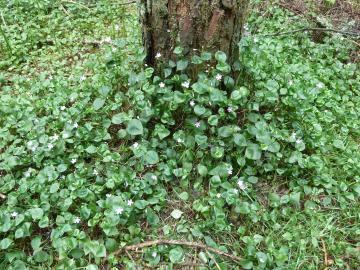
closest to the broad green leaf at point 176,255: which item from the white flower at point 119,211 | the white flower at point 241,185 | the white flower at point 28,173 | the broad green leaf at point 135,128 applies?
the white flower at point 119,211

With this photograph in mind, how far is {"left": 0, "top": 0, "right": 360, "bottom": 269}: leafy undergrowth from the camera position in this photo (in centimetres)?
218

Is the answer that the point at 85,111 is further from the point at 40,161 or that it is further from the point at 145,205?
the point at 145,205

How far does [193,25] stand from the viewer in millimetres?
2482

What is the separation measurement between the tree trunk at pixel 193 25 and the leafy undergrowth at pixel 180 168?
11 cm

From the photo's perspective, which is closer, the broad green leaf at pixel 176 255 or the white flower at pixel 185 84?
the broad green leaf at pixel 176 255

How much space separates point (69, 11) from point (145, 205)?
294cm

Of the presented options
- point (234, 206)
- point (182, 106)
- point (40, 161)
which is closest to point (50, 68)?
point (40, 161)

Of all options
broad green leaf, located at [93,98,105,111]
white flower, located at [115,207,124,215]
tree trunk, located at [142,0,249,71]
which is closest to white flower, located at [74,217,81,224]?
white flower, located at [115,207,124,215]

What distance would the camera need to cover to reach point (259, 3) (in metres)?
4.43

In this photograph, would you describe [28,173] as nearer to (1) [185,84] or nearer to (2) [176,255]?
(2) [176,255]

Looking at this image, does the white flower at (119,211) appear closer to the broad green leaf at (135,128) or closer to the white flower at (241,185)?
the broad green leaf at (135,128)

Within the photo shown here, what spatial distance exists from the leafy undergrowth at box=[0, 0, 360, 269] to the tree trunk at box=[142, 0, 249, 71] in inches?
4.2

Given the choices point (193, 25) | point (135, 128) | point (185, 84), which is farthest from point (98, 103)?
point (193, 25)

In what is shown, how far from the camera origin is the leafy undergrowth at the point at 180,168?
218 cm
